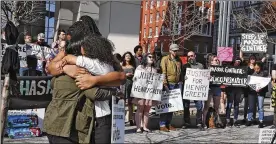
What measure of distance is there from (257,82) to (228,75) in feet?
2.36

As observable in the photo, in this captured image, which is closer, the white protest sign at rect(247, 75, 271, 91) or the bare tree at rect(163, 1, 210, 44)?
the white protest sign at rect(247, 75, 271, 91)

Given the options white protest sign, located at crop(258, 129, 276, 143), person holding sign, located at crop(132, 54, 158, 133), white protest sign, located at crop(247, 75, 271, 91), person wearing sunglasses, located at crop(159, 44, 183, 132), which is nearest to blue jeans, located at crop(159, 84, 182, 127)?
person wearing sunglasses, located at crop(159, 44, 183, 132)

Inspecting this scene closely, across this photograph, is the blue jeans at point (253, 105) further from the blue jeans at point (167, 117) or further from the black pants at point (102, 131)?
the black pants at point (102, 131)

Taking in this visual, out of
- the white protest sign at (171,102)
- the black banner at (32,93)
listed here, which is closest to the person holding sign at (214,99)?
the white protest sign at (171,102)

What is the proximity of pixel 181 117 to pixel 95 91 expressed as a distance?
268 inches

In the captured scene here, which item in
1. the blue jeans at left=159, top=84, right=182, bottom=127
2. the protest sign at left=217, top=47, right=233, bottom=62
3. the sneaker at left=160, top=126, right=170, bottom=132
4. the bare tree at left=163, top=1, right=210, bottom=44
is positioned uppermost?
the bare tree at left=163, top=1, right=210, bottom=44

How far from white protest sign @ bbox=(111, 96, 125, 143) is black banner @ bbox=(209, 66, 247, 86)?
699cm

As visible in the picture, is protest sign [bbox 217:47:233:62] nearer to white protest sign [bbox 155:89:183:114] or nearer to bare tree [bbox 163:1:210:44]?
white protest sign [bbox 155:89:183:114]

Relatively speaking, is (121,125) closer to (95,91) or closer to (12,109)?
(95,91)

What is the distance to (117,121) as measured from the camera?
354 centimetres

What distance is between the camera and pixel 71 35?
339 centimetres

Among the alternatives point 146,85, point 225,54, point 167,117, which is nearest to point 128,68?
point 146,85

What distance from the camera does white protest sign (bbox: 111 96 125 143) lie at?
3445 millimetres

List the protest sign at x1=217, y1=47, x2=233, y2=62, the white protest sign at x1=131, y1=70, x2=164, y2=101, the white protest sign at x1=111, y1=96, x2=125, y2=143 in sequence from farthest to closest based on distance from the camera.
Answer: the protest sign at x1=217, y1=47, x2=233, y2=62 < the white protest sign at x1=131, y1=70, x2=164, y2=101 < the white protest sign at x1=111, y1=96, x2=125, y2=143
